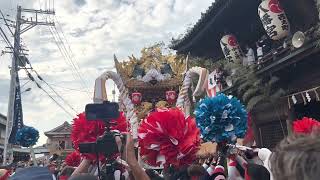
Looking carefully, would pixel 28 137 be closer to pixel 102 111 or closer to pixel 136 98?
pixel 136 98

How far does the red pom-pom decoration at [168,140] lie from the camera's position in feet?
11.1

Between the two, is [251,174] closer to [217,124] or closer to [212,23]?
[217,124]

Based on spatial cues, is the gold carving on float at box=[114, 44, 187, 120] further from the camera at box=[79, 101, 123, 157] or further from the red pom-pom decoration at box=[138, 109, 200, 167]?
the camera at box=[79, 101, 123, 157]

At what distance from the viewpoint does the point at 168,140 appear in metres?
3.41

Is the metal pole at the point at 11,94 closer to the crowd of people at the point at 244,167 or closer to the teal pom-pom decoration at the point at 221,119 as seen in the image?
the crowd of people at the point at 244,167

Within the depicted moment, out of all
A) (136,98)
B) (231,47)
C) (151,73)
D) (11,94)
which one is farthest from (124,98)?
(11,94)

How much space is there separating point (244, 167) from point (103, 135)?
1.22 meters

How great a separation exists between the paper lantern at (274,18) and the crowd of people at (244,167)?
15.6 ft

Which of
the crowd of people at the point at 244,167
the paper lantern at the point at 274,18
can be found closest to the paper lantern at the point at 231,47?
the paper lantern at the point at 274,18

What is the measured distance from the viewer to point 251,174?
296 centimetres

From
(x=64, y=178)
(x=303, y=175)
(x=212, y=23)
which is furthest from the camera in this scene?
(x=212, y=23)

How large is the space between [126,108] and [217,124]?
909cm

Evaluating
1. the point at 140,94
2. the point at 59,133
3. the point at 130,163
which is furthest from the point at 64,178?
the point at 59,133

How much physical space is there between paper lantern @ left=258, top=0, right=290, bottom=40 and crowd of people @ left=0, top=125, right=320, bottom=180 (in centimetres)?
477
